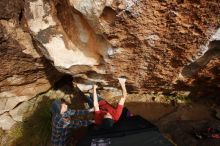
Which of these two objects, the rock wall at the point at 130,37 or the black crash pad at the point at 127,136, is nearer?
the rock wall at the point at 130,37

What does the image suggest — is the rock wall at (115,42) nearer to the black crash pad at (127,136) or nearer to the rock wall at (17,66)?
the rock wall at (17,66)

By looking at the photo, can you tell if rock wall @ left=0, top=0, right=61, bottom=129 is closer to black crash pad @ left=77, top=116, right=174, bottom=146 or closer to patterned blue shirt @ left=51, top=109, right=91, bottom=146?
patterned blue shirt @ left=51, top=109, right=91, bottom=146

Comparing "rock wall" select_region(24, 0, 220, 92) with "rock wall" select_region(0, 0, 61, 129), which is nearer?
"rock wall" select_region(24, 0, 220, 92)

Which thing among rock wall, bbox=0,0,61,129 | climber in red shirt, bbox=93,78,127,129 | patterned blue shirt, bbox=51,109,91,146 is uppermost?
rock wall, bbox=0,0,61,129

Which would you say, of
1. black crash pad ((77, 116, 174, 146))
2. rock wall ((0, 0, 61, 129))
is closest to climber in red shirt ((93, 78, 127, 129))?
black crash pad ((77, 116, 174, 146))

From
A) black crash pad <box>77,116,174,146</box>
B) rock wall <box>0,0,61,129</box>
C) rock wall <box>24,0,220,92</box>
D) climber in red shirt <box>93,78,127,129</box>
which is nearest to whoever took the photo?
rock wall <box>24,0,220,92</box>

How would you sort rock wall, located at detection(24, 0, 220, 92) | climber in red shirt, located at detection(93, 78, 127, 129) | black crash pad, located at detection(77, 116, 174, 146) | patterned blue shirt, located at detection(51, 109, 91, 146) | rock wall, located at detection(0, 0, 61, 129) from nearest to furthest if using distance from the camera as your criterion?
rock wall, located at detection(24, 0, 220, 92), black crash pad, located at detection(77, 116, 174, 146), climber in red shirt, located at detection(93, 78, 127, 129), rock wall, located at detection(0, 0, 61, 129), patterned blue shirt, located at detection(51, 109, 91, 146)

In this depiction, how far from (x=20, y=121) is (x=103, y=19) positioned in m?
3.36

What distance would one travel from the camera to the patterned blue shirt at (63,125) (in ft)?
15.4

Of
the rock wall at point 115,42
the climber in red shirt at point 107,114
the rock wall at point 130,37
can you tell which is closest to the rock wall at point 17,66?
the rock wall at point 115,42

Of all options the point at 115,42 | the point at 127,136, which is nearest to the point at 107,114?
the point at 127,136

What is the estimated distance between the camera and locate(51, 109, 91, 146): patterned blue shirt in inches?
185

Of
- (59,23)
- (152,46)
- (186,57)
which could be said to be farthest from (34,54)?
(186,57)

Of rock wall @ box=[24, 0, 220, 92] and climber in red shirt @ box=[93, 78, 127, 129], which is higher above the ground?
rock wall @ box=[24, 0, 220, 92]
